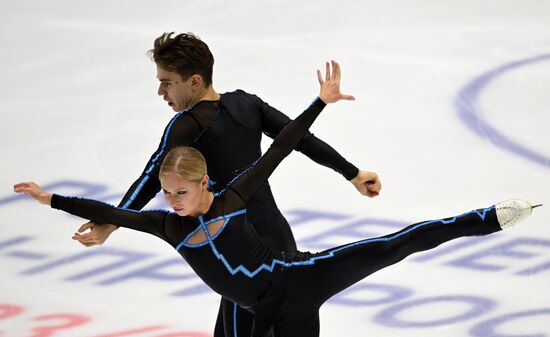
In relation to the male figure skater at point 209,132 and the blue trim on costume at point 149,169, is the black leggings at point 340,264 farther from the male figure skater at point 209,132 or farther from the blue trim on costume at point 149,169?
the blue trim on costume at point 149,169

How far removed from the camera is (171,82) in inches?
167

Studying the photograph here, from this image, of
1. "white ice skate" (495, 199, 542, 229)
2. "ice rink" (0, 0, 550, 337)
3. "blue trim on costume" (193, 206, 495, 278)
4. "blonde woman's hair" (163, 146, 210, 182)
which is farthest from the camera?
"ice rink" (0, 0, 550, 337)

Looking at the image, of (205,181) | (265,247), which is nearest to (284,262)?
(265,247)

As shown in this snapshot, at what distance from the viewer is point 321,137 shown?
730cm

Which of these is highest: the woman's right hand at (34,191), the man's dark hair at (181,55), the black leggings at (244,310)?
the man's dark hair at (181,55)

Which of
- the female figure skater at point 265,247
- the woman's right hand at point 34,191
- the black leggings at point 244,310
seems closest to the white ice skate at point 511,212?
the female figure skater at point 265,247

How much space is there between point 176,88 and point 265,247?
678 mm

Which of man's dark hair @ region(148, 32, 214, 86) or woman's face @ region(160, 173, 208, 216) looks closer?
Answer: woman's face @ region(160, 173, 208, 216)

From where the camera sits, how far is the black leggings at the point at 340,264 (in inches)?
160

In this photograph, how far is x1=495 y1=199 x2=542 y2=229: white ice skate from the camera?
13.6 ft

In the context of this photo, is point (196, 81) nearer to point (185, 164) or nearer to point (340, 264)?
point (185, 164)

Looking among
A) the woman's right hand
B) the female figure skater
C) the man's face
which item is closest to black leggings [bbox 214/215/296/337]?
the female figure skater

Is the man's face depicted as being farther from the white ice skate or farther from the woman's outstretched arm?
the white ice skate

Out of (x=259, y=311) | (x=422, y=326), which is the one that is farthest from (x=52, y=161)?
(x=259, y=311)
